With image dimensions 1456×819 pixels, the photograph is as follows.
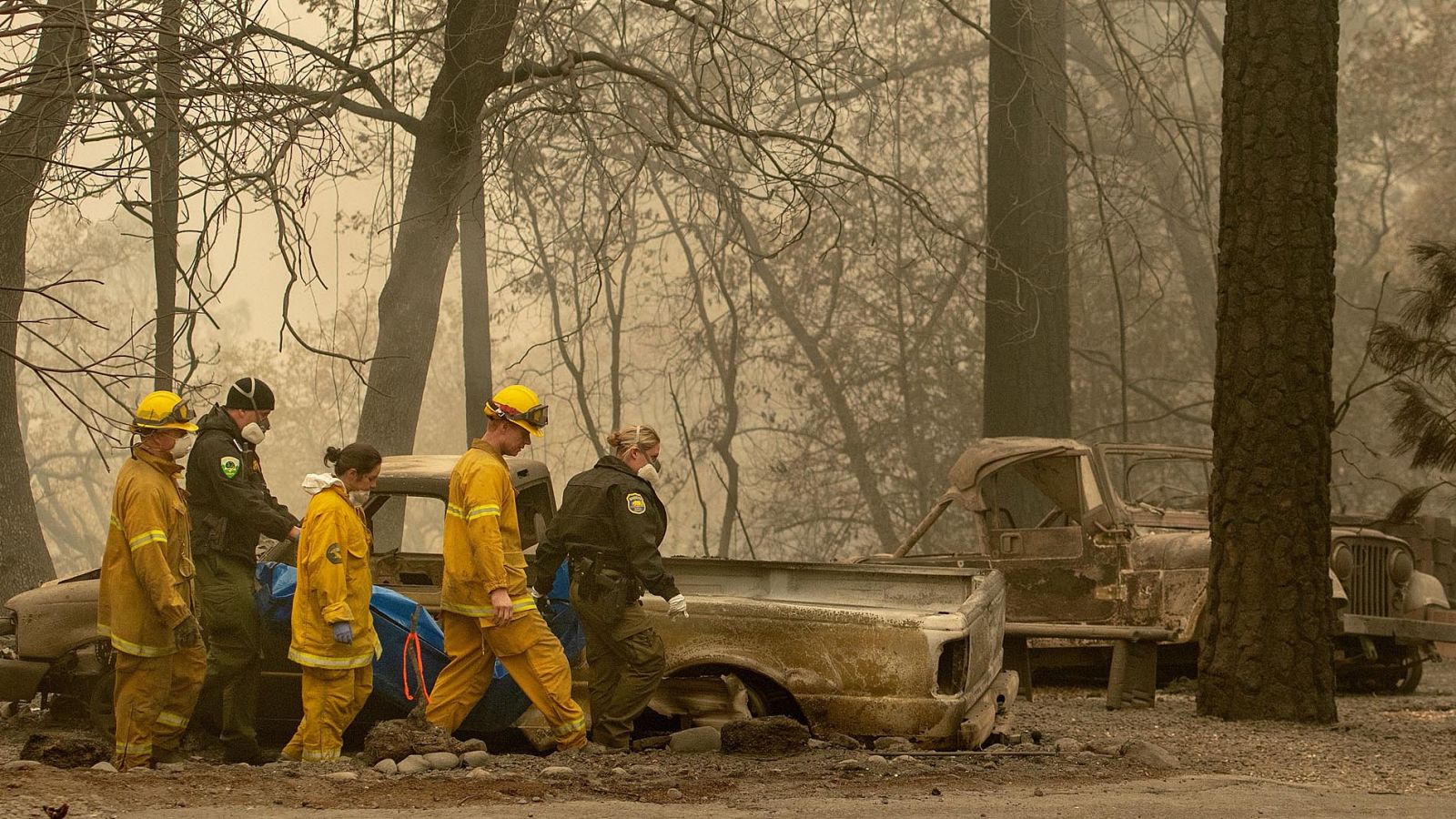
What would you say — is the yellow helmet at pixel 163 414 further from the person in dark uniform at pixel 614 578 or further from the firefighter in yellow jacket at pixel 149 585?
the person in dark uniform at pixel 614 578

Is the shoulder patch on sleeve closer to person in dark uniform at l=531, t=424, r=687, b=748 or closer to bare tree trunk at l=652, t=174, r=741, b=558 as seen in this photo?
person in dark uniform at l=531, t=424, r=687, b=748

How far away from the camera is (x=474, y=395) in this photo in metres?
18.7

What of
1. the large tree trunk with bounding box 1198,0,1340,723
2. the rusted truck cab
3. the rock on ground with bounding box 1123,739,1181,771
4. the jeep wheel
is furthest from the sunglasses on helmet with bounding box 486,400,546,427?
the jeep wheel

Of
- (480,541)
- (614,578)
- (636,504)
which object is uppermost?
(636,504)

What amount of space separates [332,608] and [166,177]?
Answer: 5849mm

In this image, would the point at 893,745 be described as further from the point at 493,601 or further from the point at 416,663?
the point at 416,663

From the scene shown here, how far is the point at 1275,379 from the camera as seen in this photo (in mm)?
9414

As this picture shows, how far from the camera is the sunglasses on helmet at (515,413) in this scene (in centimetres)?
755

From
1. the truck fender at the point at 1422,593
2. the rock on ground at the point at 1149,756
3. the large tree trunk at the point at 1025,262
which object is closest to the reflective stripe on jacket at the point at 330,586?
the rock on ground at the point at 1149,756

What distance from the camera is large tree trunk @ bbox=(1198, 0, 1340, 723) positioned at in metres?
9.30

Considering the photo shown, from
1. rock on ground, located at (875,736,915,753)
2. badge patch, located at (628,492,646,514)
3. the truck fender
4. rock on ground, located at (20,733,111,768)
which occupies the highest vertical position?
badge patch, located at (628,492,646,514)

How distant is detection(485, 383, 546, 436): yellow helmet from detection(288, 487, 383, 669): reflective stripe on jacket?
807 mm

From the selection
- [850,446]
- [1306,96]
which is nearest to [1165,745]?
[1306,96]

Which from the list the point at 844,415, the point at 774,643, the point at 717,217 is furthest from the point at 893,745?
the point at 844,415
